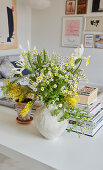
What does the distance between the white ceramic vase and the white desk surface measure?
70 mm

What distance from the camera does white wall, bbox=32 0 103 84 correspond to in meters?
4.02

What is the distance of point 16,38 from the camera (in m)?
4.30

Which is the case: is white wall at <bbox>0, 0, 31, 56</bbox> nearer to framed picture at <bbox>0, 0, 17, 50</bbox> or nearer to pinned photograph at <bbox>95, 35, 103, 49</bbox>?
framed picture at <bbox>0, 0, 17, 50</bbox>

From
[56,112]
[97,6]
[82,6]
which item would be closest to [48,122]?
[56,112]

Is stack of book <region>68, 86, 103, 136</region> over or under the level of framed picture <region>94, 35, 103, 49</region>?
under

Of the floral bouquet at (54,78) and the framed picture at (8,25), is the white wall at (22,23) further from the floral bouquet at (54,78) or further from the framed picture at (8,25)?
the floral bouquet at (54,78)

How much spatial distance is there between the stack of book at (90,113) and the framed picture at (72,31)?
305cm

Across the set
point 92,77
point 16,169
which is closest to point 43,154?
point 16,169

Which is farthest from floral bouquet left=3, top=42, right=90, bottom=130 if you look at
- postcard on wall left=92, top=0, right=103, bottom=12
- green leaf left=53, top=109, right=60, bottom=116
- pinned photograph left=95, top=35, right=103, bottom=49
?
postcard on wall left=92, top=0, right=103, bottom=12

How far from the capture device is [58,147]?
A: 0.97 m

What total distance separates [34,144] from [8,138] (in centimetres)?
17

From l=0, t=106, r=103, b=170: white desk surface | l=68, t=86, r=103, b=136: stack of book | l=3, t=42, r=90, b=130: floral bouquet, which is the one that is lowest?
l=0, t=106, r=103, b=170: white desk surface

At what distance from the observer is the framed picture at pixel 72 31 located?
4059mm

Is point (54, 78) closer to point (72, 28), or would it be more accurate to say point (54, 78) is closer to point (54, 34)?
point (72, 28)
